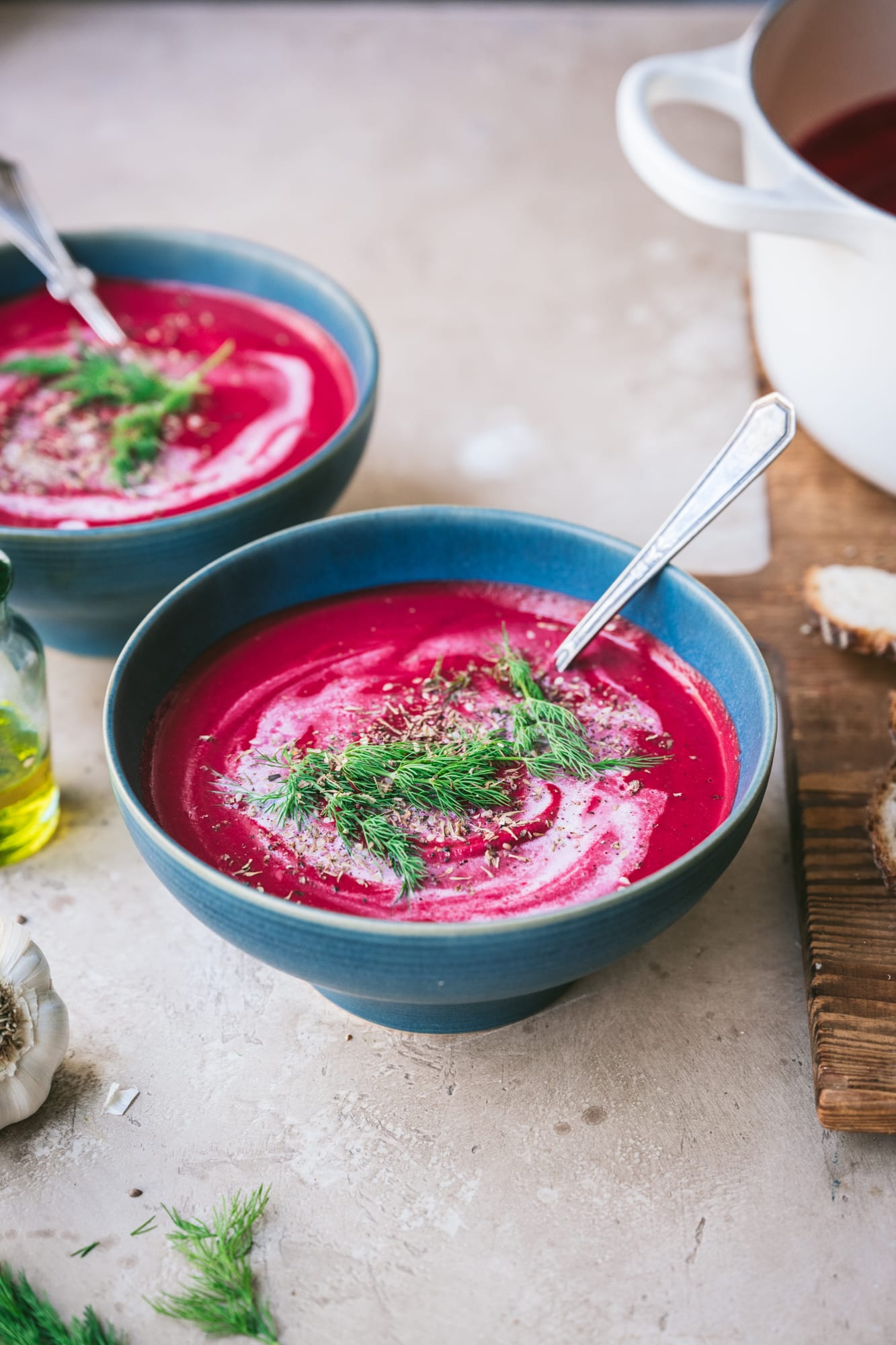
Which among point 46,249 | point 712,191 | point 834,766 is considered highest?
point 46,249

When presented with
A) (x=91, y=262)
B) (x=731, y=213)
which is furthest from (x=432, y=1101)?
(x=91, y=262)

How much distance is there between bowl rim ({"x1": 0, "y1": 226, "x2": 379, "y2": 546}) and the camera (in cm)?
177

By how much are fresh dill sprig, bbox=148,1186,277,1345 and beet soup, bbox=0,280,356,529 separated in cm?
95

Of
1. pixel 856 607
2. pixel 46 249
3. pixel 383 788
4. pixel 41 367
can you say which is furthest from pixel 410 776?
pixel 46 249

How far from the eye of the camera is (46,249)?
2322 millimetres

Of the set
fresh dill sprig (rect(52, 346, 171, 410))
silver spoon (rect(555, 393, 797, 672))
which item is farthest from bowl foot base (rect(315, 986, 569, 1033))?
fresh dill sprig (rect(52, 346, 171, 410))

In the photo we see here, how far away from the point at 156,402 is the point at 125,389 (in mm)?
57

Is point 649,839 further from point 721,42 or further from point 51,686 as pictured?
point 721,42

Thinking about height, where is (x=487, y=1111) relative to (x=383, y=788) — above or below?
below

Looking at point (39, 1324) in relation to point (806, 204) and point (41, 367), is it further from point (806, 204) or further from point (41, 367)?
point (806, 204)

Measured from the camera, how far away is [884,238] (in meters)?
1.87

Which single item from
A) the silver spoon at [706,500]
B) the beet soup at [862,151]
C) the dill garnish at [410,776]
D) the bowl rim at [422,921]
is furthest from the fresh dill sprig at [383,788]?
the beet soup at [862,151]

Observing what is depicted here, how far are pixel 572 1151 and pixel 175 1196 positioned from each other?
413 mm

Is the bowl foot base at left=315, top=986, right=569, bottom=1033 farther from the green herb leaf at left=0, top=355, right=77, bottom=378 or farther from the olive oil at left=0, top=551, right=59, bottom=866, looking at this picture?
the green herb leaf at left=0, top=355, right=77, bottom=378
